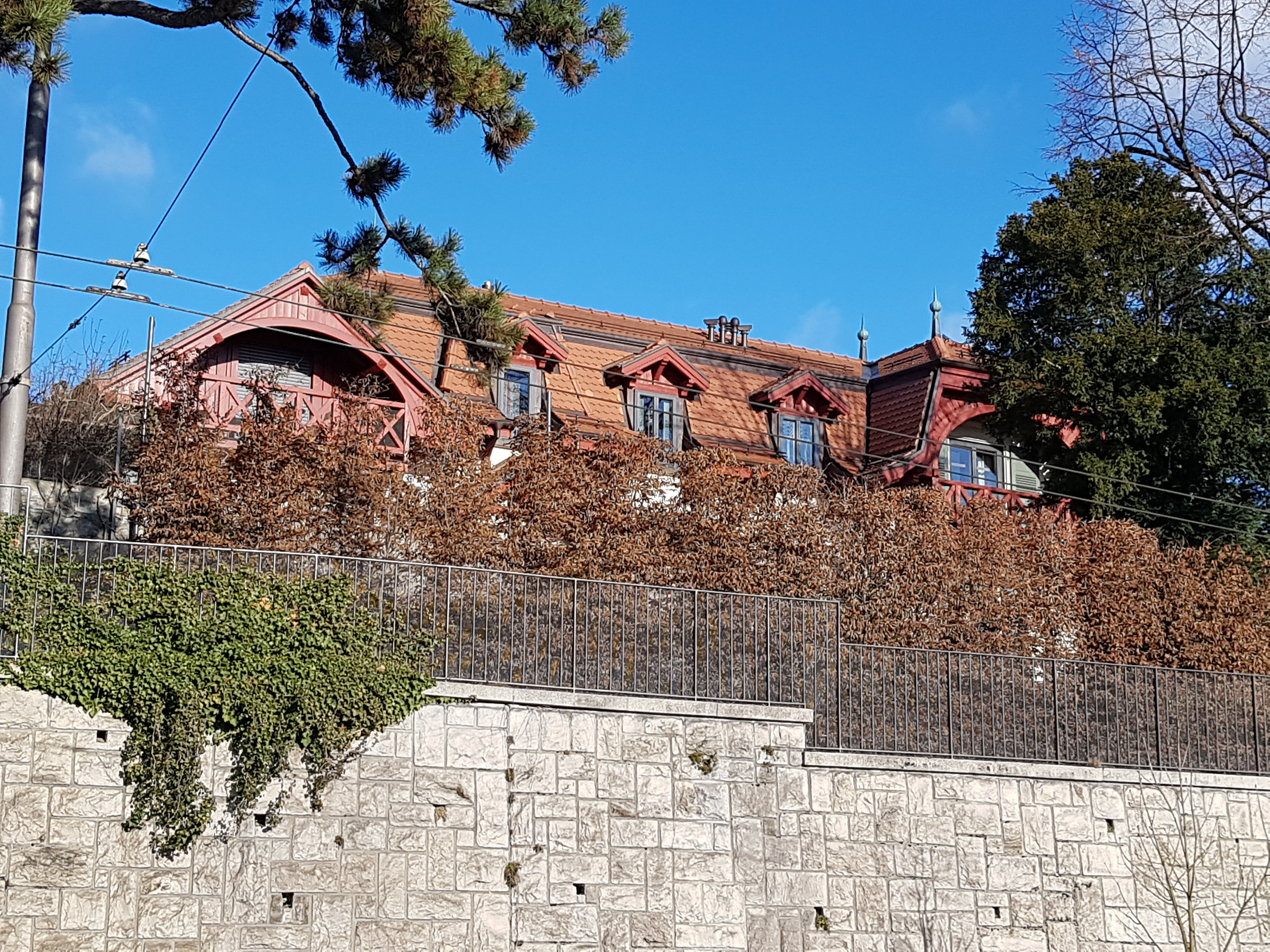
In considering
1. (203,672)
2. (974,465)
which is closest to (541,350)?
(974,465)

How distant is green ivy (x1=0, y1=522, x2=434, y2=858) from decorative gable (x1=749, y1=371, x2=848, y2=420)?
17.3 metres

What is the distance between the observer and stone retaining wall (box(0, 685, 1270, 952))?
12086 mm

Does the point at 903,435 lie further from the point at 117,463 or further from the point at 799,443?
the point at 117,463

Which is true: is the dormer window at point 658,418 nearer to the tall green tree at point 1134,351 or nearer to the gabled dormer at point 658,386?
the gabled dormer at point 658,386

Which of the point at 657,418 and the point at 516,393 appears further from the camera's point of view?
the point at 657,418

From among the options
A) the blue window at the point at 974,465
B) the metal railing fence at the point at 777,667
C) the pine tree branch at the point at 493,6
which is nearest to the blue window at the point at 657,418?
the blue window at the point at 974,465

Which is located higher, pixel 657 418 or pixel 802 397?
pixel 802 397

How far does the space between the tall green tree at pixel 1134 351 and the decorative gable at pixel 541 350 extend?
7.42 metres

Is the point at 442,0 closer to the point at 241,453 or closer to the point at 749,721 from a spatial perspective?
the point at 241,453

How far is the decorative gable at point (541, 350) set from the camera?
88.6ft

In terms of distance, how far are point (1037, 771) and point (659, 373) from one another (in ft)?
46.3

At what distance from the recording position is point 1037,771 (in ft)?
53.9

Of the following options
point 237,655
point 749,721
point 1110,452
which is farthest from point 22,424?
point 1110,452

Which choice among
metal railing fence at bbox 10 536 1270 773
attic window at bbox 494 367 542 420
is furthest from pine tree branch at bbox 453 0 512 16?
attic window at bbox 494 367 542 420
